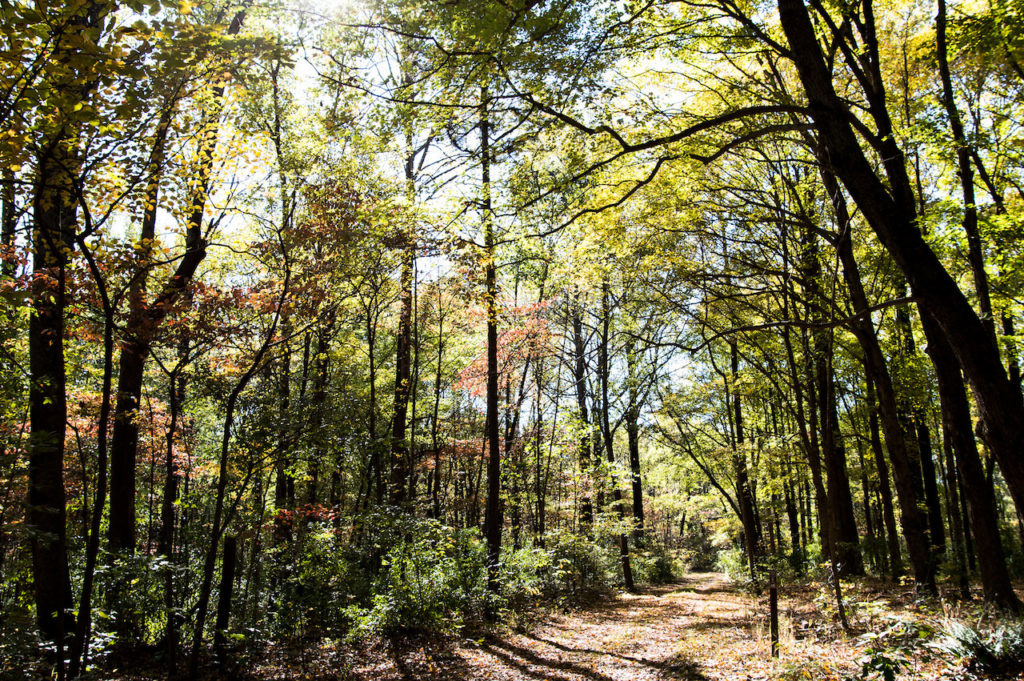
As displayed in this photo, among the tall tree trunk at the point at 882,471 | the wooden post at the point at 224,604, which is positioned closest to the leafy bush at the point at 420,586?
the wooden post at the point at 224,604

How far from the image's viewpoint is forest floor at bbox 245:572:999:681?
518cm

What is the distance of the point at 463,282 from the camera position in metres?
10.6

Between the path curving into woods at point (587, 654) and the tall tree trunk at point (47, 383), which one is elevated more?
the tall tree trunk at point (47, 383)

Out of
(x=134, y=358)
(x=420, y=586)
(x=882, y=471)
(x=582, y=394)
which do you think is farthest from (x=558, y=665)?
(x=582, y=394)

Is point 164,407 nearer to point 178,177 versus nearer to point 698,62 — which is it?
point 178,177

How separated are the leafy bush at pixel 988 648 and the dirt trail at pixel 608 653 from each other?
1.95m

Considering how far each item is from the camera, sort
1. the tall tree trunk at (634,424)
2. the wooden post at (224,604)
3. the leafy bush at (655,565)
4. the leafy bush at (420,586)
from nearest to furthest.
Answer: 1. the wooden post at (224,604)
2. the leafy bush at (420,586)
3. the tall tree trunk at (634,424)
4. the leafy bush at (655,565)

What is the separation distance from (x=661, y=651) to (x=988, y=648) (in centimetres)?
435

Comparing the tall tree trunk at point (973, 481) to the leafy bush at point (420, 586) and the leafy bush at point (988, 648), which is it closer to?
the leafy bush at point (988, 648)

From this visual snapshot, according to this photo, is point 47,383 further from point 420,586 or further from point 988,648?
point 988,648

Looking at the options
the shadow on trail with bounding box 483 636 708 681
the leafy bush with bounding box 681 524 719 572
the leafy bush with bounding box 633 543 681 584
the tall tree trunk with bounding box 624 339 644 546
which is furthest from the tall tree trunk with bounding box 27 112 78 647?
the leafy bush with bounding box 681 524 719 572

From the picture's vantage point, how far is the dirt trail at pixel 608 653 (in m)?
6.47

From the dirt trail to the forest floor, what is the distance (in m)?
0.02

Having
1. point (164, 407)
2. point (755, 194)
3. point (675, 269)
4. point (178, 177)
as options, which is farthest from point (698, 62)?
point (164, 407)
